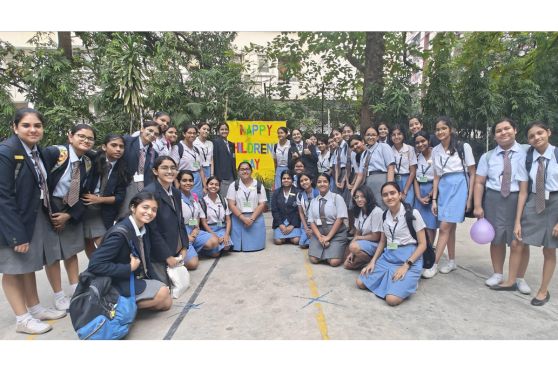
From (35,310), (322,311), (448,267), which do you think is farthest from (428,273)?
(35,310)

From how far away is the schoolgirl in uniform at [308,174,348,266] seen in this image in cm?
445

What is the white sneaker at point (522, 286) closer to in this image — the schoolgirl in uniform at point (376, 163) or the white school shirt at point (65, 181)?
the schoolgirl in uniform at point (376, 163)

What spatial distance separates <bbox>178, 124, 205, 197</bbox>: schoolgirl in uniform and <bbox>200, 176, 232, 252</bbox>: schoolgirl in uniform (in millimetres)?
623

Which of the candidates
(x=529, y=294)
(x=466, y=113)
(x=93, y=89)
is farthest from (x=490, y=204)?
(x=93, y=89)

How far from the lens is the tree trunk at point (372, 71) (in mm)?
7812

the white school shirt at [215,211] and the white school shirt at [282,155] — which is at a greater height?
the white school shirt at [282,155]

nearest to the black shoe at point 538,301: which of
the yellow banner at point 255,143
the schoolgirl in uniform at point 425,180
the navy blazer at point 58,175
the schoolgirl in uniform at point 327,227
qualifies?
the schoolgirl in uniform at point 425,180

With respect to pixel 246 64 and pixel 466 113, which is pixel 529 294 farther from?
pixel 246 64

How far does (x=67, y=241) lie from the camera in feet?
10.6

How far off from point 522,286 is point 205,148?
4.56m

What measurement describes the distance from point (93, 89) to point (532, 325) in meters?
10.2

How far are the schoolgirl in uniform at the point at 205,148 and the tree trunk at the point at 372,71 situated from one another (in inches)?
156
